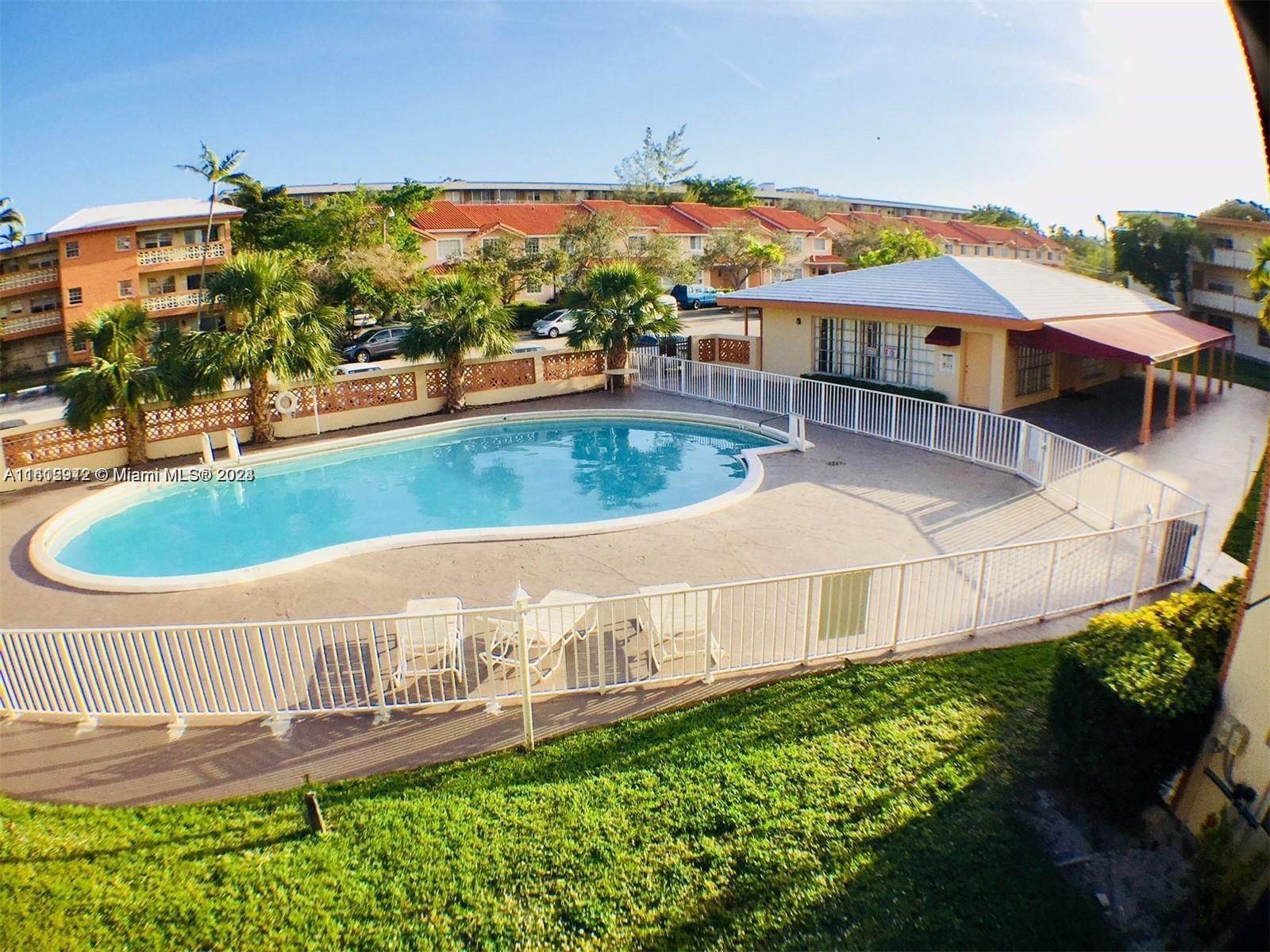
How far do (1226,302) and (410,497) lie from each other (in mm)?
36861

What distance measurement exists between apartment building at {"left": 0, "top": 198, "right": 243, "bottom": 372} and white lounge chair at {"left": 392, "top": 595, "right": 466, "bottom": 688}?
120 feet

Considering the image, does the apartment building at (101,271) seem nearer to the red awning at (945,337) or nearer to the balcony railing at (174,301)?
the balcony railing at (174,301)

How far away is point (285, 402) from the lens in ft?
61.6

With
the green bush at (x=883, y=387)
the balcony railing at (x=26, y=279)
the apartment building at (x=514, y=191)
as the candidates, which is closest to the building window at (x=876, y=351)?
the green bush at (x=883, y=387)

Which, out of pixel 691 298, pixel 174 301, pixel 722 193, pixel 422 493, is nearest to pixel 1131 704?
pixel 422 493

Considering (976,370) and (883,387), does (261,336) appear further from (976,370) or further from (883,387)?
(976,370)

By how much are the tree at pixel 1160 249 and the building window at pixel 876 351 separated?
24493 millimetres

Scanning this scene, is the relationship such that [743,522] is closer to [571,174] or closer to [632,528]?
[632,528]

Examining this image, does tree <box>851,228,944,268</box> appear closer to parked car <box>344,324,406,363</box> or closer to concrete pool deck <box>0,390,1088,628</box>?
parked car <box>344,324,406,363</box>

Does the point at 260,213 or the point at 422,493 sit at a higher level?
the point at 260,213

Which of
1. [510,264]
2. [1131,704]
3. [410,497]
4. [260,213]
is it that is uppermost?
[260,213]

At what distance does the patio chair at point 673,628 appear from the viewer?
7473mm

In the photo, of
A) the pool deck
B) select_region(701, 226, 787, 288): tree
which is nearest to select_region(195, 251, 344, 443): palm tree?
the pool deck

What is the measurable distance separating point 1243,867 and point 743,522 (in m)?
8.07
